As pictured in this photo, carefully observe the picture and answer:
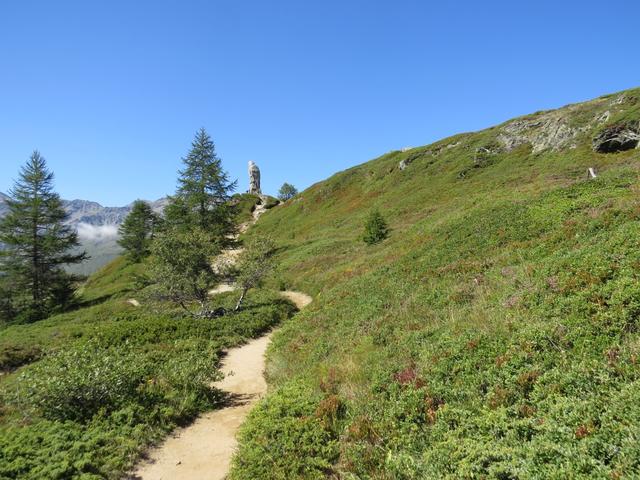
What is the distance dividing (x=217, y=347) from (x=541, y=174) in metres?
37.4

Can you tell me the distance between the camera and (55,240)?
40188 mm

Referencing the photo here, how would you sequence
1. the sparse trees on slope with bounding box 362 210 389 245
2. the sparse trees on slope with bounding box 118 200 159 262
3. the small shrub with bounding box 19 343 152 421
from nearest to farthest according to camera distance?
the small shrub with bounding box 19 343 152 421
the sparse trees on slope with bounding box 362 210 389 245
the sparse trees on slope with bounding box 118 200 159 262

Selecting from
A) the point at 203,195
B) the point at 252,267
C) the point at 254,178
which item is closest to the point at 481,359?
the point at 252,267

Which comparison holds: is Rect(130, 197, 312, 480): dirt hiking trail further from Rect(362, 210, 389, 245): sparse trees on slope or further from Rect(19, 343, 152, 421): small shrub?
Rect(362, 210, 389, 245): sparse trees on slope

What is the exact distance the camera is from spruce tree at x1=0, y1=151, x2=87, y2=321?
37.7 meters

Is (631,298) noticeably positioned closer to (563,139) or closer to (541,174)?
(541,174)

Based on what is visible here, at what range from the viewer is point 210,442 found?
30.2 ft

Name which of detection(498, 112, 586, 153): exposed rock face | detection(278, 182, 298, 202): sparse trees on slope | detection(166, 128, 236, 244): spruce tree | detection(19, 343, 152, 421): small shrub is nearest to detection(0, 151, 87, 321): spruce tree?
detection(166, 128, 236, 244): spruce tree

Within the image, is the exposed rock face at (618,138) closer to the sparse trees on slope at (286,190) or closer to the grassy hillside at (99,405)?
the grassy hillside at (99,405)

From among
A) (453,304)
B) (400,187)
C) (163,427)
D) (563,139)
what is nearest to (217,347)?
(163,427)

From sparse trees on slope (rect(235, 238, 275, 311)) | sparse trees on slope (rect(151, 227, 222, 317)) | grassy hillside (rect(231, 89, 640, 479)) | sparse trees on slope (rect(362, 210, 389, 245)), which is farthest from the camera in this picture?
sparse trees on slope (rect(362, 210, 389, 245))

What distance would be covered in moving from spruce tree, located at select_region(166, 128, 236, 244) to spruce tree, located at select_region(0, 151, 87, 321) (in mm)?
12366

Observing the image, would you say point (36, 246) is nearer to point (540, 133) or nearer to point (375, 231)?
point (375, 231)

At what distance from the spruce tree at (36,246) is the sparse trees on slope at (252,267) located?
26.0 metres
